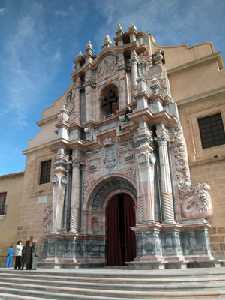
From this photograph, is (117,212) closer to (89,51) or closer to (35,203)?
(35,203)

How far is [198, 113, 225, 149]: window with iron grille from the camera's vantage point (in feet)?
31.2

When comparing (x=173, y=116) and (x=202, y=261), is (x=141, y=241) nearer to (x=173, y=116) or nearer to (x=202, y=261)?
(x=202, y=261)

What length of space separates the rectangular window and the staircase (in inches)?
249

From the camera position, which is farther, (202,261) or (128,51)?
(128,51)

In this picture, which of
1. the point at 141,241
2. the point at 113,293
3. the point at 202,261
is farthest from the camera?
the point at 141,241

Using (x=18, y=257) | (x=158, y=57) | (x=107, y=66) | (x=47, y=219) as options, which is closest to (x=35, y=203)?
(x=47, y=219)

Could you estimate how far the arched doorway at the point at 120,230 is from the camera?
1015cm

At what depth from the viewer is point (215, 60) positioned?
1080cm

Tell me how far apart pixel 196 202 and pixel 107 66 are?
8.23 metres

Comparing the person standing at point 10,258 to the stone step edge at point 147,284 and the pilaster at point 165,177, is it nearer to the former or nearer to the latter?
the stone step edge at point 147,284

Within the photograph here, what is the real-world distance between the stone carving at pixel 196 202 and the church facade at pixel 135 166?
3cm

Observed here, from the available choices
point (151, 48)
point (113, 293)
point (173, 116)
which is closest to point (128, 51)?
point (151, 48)

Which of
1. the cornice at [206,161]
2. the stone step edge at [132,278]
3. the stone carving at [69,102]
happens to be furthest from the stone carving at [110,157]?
the stone step edge at [132,278]

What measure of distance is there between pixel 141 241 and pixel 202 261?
5.92 feet
